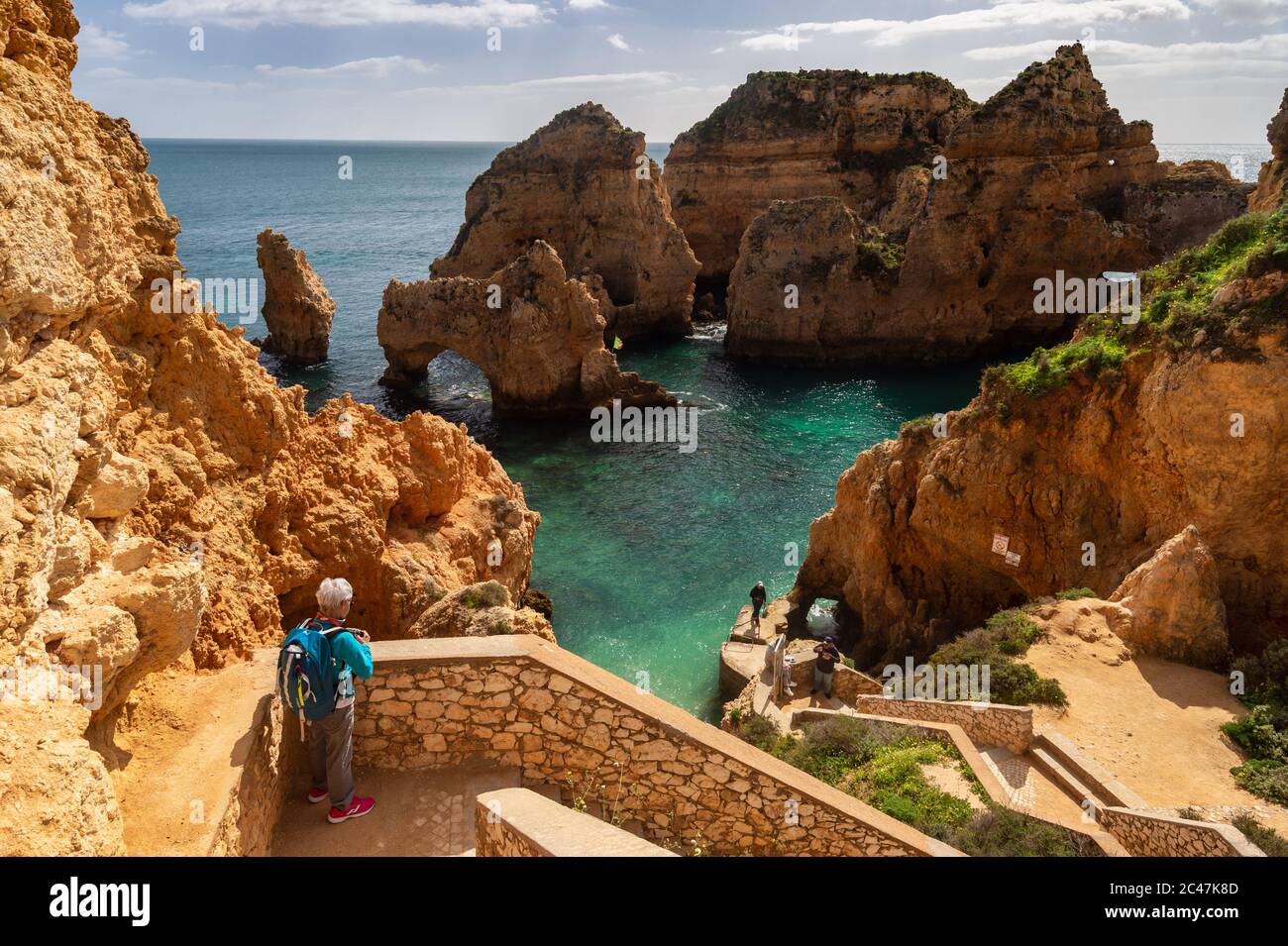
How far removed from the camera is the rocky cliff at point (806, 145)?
59.5 metres

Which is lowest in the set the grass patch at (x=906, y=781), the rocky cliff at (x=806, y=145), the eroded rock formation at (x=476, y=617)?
the grass patch at (x=906, y=781)

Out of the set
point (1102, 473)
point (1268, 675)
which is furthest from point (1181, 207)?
point (1268, 675)

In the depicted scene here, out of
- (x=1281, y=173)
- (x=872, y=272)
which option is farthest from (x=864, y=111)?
(x=1281, y=173)

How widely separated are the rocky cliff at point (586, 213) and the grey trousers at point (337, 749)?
43832 millimetres

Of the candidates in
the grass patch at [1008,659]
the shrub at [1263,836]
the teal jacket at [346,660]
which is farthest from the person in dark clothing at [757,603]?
the teal jacket at [346,660]

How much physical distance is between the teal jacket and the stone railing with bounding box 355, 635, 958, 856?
541 mm

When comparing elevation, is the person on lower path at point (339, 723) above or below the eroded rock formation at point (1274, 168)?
below

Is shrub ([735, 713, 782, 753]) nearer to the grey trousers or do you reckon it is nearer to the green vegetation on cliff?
the grey trousers

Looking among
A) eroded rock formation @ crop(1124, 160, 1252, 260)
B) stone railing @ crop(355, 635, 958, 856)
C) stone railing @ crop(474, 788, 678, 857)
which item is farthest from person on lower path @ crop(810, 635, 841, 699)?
eroded rock formation @ crop(1124, 160, 1252, 260)

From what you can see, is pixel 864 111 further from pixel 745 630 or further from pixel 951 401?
pixel 745 630

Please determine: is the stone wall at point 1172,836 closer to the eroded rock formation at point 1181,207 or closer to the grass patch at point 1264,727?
the grass patch at point 1264,727

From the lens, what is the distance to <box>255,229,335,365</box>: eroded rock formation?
43.1m

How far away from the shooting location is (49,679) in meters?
5.34

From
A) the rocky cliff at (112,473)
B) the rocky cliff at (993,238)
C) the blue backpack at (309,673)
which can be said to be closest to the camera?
the rocky cliff at (112,473)
